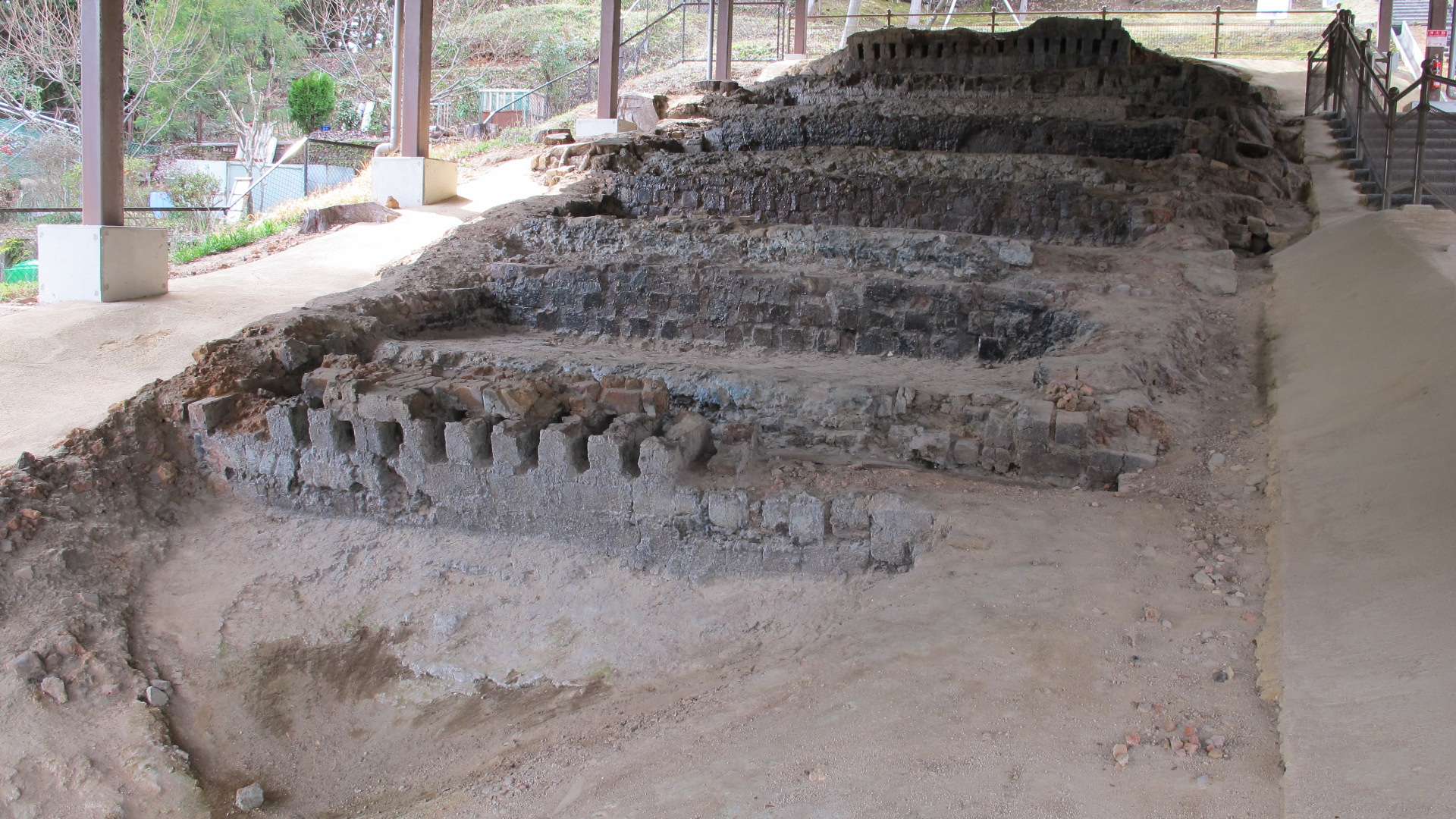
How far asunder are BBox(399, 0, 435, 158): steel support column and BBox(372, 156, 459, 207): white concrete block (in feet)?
0.69

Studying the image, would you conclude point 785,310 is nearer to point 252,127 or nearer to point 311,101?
point 252,127

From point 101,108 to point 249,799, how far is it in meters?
6.89

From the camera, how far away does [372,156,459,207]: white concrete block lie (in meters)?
12.2

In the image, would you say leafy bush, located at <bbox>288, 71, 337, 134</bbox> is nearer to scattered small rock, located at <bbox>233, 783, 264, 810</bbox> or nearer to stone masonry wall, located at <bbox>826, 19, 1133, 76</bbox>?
stone masonry wall, located at <bbox>826, 19, 1133, 76</bbox>

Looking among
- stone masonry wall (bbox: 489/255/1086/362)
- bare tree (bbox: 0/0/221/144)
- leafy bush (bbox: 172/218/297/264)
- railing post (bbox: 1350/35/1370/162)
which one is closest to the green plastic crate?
leafy bush (bbox: 172/218/297/264)

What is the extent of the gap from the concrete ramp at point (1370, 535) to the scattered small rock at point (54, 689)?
4.02 metres

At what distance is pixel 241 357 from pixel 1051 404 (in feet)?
15.1

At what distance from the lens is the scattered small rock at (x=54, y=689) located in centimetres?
383

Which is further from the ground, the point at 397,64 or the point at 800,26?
the point at 800,26

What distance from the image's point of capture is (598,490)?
4.91 metres

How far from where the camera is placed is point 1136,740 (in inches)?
113

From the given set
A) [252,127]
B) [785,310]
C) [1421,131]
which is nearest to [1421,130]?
A: [1421,131]

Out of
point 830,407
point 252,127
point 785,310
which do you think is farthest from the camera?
point 252,127

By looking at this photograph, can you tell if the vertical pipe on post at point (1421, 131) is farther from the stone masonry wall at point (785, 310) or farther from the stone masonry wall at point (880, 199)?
the stone masonry wall at point (785, 310)
